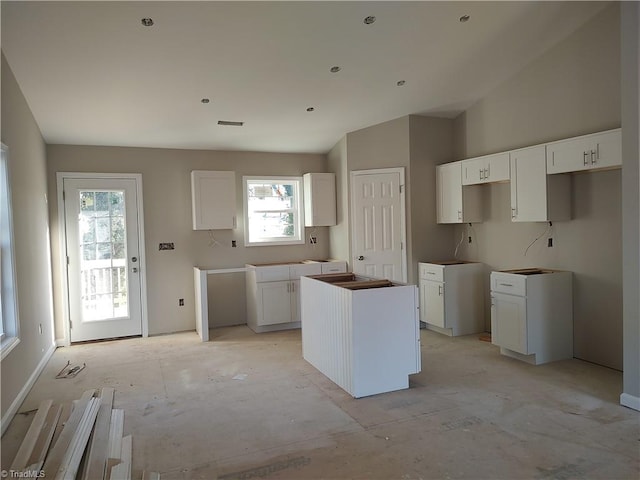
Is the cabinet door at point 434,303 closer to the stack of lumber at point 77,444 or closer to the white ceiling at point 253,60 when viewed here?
the white ceiling at point 253,60

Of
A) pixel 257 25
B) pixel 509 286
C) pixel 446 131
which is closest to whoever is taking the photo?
pixel 257 25

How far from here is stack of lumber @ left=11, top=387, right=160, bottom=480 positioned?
2.52 m

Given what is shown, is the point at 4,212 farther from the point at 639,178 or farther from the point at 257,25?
the point at 639,178

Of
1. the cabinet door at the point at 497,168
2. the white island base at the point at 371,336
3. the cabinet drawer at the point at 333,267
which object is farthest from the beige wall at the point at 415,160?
the white island base at the point at 371,336

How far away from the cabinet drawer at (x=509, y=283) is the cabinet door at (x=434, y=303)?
2.79 ft

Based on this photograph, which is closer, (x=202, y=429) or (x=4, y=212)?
(x=202, y=429)

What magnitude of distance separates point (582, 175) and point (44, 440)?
504 centimetres

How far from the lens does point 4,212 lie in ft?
12.0

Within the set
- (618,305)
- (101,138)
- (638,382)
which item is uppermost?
(101,138)

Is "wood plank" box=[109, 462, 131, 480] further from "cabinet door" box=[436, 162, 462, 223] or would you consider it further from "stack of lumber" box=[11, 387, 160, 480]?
"cabinet door" box=[436, 162, 462, 223]

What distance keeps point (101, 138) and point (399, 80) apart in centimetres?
361

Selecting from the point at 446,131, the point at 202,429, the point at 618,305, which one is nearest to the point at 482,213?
the point at 446,131

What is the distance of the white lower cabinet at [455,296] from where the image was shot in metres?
5.44

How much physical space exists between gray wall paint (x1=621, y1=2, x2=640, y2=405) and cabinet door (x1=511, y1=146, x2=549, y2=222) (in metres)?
1.15
